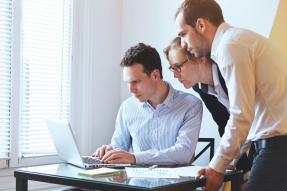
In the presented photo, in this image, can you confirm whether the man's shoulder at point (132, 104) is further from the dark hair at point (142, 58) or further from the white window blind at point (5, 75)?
the white window blind at point (5, 75)

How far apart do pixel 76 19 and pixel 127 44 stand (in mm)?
502

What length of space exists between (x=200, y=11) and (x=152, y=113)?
29.0 inches

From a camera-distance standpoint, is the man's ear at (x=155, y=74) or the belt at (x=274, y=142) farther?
the man's ear at (x=155, y=74)

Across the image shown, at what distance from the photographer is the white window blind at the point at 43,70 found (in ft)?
9.32

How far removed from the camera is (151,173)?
62.8 inches

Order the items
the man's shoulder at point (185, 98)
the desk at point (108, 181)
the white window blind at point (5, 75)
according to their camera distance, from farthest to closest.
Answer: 1. the white window blind at point (5, 75)
2. the man's shoulder at point (185, 98)
3. the desk at point (108, 181)

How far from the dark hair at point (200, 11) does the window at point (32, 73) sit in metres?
1.46

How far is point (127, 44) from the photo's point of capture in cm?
349

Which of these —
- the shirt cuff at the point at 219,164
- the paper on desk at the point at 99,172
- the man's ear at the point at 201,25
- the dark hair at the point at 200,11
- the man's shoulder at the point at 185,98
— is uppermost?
the dark hair at the point at 200,11

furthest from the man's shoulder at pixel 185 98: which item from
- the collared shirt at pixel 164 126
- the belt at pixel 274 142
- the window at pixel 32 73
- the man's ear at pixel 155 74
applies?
the window at pixel 32 73

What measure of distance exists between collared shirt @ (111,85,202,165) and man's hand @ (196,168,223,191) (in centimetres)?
41

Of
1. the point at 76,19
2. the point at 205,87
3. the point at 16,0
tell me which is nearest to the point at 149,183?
the point at 205,87

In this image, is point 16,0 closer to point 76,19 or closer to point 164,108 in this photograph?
point 76,19

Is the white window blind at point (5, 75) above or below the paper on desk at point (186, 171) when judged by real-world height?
above
